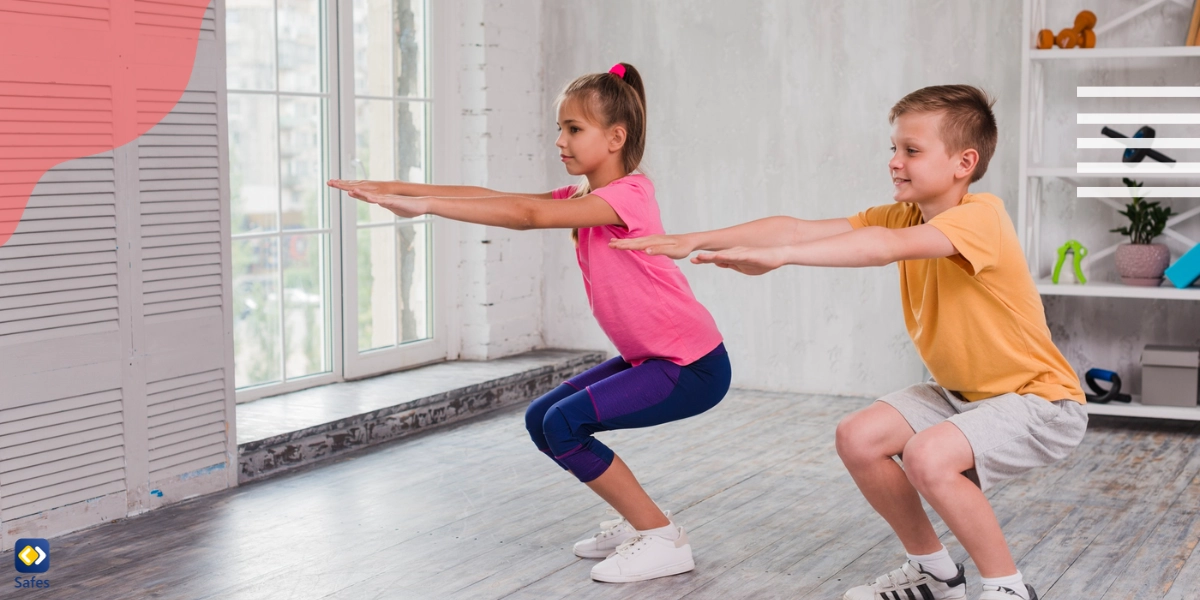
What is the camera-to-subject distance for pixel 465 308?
4590mm

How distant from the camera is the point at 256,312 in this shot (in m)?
3.69

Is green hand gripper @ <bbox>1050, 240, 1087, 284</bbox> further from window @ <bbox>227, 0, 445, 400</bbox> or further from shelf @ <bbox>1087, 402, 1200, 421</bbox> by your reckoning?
window @ <bbox>227, 0, 445, 400</bbox>

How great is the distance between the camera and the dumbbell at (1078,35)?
150 inches

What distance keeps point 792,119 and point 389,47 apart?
5.08 ft

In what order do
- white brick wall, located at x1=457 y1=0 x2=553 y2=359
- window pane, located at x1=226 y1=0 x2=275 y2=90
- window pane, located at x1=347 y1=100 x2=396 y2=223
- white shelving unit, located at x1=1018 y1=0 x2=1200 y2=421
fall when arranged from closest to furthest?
window pane, located at x1=226 y1=0 x2=275 y2=90 → white shelving unit, located at x1=1018 y1=0 x2=1200 y2=421 → window pane, located at x1=347 y1=100 x2=396 y2=223 → white brick wall, located at x1=457 y1=0 x2=553 y2=359

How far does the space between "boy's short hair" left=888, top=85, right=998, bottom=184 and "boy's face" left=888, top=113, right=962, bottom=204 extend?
0.04 ft

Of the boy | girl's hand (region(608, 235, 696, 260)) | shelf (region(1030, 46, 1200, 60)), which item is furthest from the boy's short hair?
shelf (region(1030, 46, 1200, 60))

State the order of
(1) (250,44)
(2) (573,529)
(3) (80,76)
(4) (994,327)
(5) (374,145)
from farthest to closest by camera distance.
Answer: (5) (374,145) < (1) (250,44) < (2) (573,529) < (3) (80,76) < (4) (994,327)

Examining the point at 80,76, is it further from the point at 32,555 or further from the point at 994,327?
the point at 994,327

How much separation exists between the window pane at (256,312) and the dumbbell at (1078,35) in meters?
2.64

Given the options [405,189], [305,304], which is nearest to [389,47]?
[305,304]

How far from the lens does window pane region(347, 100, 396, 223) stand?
409cm

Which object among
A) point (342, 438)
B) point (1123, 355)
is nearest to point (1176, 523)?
point (1123, 355)

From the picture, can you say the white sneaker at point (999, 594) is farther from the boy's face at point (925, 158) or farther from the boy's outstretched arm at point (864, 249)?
the boy's face at point (925, 158)
